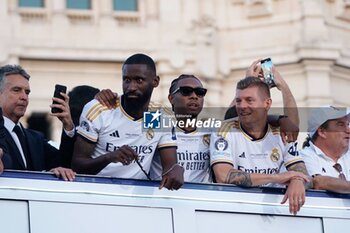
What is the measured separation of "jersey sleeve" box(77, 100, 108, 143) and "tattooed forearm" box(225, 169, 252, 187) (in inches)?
32.7

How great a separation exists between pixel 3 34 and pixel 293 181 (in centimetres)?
2503

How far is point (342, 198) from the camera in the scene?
27.8 feet

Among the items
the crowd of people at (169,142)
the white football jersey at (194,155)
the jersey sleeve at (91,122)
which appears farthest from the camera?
the white football jersey at (194,155)

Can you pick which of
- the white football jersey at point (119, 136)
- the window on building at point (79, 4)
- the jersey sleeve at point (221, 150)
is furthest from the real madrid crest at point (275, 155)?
the window on building at point (79, 4)

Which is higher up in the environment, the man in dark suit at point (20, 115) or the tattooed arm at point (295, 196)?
the man in dark suit at point (20, 115)

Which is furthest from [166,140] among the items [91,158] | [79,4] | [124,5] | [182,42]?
[124,5]

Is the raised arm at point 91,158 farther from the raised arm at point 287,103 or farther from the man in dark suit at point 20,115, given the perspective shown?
the raised arm at point 287,103

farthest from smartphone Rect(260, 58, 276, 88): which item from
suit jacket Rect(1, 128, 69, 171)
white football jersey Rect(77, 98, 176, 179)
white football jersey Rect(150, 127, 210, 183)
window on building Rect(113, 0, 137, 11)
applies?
window on building Rect(113, 0, 137, 11)

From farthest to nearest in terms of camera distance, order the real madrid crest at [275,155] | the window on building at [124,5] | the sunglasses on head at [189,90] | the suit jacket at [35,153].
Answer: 1. the window on building at [124,5]
2. the sunglasses on head at [189,90]
3. the real madrid crest at [275,155]
4. the suit jacket at [35,153]

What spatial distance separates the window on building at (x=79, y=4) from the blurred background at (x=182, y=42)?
22 millimetres

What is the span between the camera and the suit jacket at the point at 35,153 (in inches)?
338

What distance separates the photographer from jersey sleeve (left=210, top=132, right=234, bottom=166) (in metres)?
8.91

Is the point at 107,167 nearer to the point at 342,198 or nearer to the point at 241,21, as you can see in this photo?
the point at 342,198

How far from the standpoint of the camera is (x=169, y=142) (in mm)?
8852
